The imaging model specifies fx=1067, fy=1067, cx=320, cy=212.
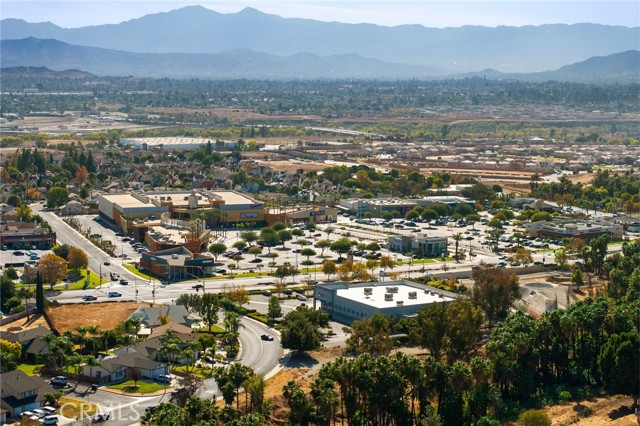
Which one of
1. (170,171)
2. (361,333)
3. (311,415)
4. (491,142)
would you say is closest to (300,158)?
(170,171)

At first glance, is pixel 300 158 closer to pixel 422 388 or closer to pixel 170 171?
pixel 170 171

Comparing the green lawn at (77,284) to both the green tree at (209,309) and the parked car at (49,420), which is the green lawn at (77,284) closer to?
the green tree at (209,309)

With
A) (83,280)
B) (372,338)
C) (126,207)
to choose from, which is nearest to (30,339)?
(372,338)

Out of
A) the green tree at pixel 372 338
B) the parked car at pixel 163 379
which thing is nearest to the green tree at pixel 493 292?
the green tree at pixel 372 338

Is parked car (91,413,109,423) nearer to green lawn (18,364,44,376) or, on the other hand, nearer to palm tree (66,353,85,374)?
palm tree (66,353,85,374)

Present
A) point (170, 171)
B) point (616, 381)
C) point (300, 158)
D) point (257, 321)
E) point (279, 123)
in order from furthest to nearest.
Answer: point (279, 123), point (300, 158), point (170, 171), point (257, 321), point (616, 381)

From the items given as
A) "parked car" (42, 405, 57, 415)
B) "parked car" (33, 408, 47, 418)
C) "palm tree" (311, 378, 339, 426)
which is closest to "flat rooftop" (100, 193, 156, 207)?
"parked car" (42, 405, 57, 415)
